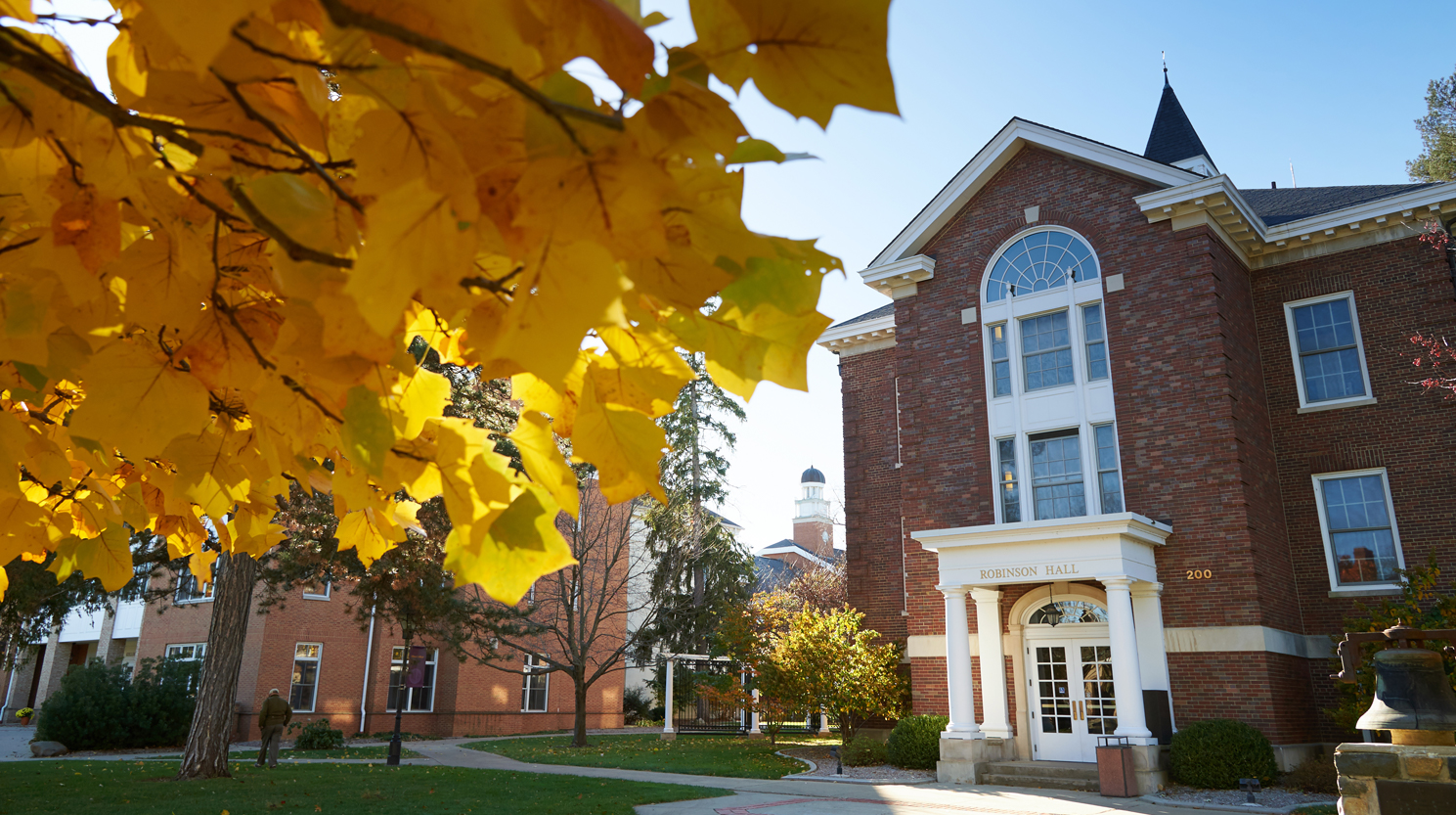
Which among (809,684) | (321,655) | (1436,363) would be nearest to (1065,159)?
(1436,363)

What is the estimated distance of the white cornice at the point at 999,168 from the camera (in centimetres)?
1683

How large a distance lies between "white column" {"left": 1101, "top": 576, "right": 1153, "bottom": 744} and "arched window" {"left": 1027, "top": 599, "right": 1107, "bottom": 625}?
1233 mm

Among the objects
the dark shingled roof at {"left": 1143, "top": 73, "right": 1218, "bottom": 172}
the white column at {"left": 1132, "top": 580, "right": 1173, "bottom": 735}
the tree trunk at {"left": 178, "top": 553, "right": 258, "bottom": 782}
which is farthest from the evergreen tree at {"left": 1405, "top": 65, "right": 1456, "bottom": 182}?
the tree trunk at {"left": 178, "top": 553, "right": 258, "bottom": 782}

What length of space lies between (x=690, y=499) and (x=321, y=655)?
503 inches

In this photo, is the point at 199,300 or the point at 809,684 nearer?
the point at 199,300

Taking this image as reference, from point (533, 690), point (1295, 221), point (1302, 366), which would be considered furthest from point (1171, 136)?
point (533, 690)

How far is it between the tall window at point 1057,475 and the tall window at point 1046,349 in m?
1.14

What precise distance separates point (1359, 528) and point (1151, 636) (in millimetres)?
4657

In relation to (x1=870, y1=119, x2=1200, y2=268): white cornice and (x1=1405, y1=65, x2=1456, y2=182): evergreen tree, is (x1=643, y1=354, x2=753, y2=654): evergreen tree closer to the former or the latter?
(x1=870, y1=119, x2=1200, y2=268): white cornice

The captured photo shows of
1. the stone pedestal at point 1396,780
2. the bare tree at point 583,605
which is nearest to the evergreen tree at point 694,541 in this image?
the bare tree at point 583,605

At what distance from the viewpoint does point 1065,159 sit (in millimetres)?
18156

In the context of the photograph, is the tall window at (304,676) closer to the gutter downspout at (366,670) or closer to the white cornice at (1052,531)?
the gutter downspout at (366,670)

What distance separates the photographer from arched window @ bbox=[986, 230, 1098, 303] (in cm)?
1750

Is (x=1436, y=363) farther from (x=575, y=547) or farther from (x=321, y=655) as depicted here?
(x=321, y=655)
